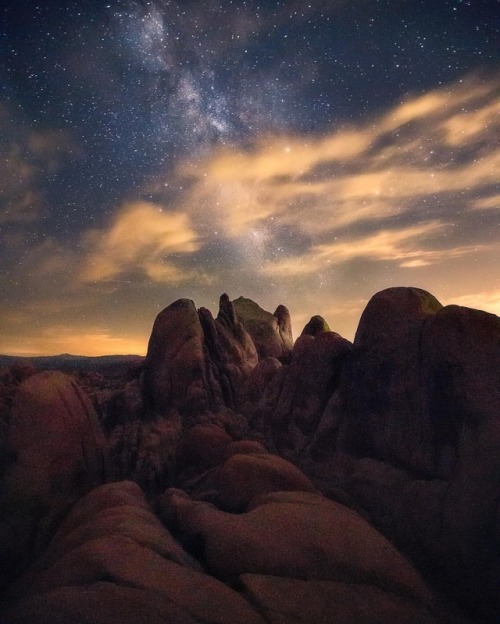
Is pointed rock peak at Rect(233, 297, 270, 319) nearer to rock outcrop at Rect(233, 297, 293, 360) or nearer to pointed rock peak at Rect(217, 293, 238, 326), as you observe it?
rock outcrop at Rect(233, 297, 293, 360)

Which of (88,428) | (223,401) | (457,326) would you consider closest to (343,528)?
(457,326)

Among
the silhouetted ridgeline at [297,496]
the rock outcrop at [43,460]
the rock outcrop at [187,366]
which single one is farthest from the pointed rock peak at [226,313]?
the rock outcrop at [43,460]

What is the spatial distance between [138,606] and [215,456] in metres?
11.8

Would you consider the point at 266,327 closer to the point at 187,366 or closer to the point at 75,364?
the point at 187,366

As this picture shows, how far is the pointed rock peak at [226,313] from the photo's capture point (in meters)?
30.8

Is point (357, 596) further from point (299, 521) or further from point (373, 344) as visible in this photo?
point (373, 344)

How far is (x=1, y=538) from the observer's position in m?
9.94

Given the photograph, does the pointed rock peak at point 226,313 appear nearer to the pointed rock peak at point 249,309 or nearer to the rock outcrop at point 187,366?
the rock outcrop at point 187,366

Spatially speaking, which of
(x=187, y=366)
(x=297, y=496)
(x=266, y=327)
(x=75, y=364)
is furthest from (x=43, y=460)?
(x=75, y=364)

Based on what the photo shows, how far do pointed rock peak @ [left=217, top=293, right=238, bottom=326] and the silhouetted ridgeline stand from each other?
10.9 m

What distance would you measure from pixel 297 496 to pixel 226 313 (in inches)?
886

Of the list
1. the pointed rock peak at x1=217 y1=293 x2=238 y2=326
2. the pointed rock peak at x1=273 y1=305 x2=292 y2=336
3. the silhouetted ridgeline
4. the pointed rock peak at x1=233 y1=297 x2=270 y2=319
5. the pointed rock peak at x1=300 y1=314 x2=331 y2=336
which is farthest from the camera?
the pointed rock peak at x1=273 y1=305 x2=292 y2=336

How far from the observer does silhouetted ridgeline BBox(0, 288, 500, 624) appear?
6.28 meters

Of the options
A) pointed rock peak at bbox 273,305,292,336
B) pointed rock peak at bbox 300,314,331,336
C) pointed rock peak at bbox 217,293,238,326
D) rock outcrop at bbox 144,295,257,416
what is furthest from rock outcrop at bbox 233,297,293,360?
rock outcrop at bbox 144,295,257,416
